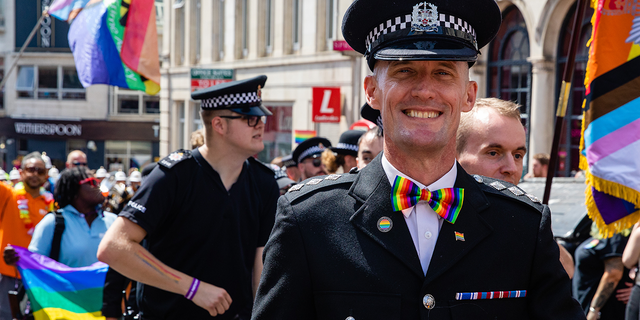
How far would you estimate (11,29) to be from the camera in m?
39.5

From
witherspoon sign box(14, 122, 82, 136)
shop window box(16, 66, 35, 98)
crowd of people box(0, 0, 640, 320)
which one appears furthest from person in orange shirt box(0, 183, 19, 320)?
shop window box(16, 66, 35, 98)

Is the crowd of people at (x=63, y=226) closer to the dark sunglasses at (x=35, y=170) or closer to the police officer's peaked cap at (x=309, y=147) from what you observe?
the dark sunglasses at (x=35, y=170)

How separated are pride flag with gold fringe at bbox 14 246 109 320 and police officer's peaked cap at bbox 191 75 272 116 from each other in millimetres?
2111

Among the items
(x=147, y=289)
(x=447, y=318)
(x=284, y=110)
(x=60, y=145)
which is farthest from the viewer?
(x=60, y=145)

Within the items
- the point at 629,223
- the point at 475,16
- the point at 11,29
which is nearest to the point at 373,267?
the point at 475,16

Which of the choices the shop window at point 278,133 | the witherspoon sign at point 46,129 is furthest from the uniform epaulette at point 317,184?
the witherspoon sign at point 46,129

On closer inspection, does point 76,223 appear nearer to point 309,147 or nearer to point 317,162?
point 317,162

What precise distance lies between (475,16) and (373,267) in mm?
843

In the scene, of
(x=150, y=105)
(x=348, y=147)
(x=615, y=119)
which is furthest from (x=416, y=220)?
(x=150, y=105)

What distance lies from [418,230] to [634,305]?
3.77 meters

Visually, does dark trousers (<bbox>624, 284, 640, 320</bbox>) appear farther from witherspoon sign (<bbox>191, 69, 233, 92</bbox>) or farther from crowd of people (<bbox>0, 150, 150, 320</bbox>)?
witherspoon sign (<bbox>191, 69, 233, 92</bbox>)

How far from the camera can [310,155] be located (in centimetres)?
877

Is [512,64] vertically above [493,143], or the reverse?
Result: [512,64]

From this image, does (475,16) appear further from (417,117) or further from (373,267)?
(373,267)
